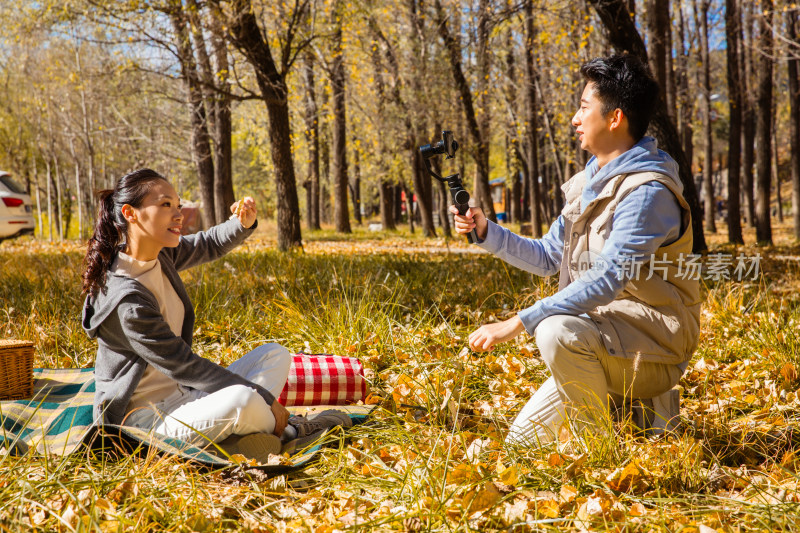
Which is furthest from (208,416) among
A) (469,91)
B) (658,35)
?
(469,91)

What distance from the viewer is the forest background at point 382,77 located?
398 inches

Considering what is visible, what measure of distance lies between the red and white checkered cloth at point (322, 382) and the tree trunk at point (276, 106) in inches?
266

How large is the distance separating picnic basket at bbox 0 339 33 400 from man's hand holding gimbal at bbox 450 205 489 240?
106 inches

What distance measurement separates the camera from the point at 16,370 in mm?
3852

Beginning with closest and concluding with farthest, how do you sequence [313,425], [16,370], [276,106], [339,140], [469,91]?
[313,425] → [16,370] → [276,106] → [469,91] → [339,140]

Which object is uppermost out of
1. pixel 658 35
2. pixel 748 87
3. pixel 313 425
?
pixel 748 87

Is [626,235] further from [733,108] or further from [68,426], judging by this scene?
[733,108]

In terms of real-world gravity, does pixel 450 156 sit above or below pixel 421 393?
above

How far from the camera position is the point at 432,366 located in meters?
4.24

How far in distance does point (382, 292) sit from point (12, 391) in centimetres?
290

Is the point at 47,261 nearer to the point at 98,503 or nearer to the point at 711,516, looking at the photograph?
the point at 98,503

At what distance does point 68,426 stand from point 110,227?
107 centimetres

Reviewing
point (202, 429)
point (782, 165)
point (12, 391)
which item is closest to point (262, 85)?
point (12, 391)

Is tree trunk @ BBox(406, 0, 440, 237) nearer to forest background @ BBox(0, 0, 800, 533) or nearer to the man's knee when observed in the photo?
forest background @ BBox(0, 0, 800, 533)
